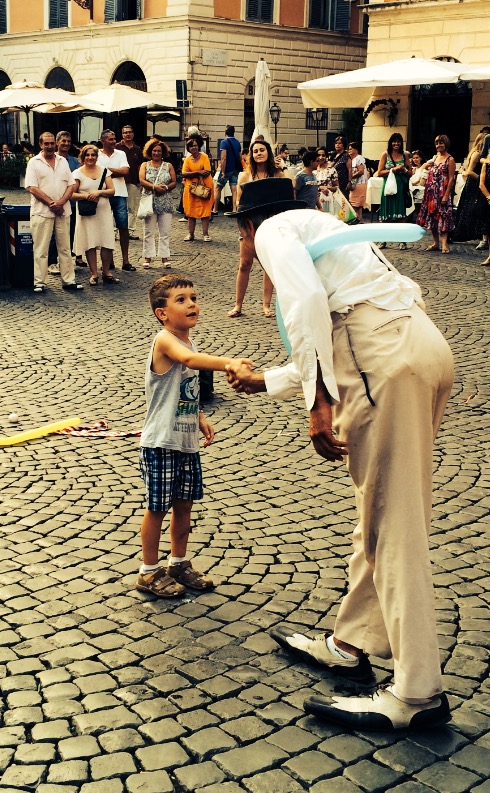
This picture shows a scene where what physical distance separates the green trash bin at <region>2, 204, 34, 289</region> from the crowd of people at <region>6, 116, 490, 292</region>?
0.30 m

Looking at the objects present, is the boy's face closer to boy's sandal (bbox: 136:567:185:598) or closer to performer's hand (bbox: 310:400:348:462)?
boy's sandal (bbox: 136:567:185:598)

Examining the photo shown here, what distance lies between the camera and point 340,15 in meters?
38.8

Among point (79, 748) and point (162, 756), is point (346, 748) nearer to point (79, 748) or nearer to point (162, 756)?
point (162, 756)

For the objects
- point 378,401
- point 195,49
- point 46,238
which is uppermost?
point 195,49

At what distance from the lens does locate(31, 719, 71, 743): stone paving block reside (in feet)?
10.8

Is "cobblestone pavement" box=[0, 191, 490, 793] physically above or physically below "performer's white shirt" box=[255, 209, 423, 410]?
below

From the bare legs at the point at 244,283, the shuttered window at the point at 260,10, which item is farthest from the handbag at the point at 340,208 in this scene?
the shuttered window at the point at 260,10

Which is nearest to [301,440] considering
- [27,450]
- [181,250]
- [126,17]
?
[27,450]

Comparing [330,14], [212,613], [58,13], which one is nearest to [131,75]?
[58,13]

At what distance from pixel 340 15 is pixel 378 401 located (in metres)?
38.3

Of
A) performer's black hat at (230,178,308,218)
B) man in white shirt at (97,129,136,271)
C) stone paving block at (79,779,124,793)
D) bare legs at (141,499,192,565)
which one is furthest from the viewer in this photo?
man in white shirt at (97,129,136,271)

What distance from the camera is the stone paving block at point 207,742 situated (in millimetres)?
3221

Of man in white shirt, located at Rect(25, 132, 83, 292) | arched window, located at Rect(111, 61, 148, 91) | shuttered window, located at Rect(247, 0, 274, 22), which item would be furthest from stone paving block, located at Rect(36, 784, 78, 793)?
shuttered window, located at Rect(247, 0, 274, 22)

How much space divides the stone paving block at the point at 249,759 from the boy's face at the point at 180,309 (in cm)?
172
